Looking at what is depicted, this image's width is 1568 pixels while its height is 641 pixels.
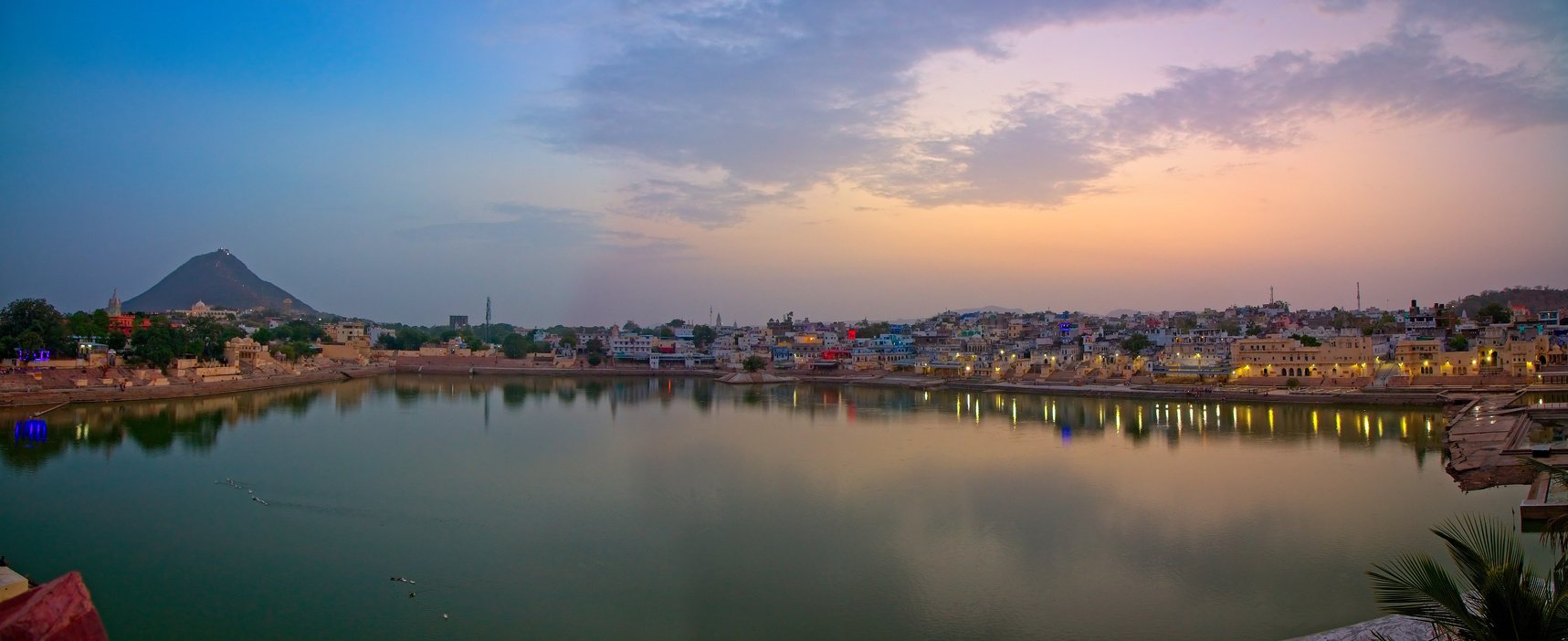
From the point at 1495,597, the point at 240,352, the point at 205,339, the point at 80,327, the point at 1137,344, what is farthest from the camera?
the point at 1137,344

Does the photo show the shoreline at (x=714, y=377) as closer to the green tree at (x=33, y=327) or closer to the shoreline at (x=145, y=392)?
the shoreline at (x=145, y=392)

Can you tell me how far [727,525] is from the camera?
7.21 meters

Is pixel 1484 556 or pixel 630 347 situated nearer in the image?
pixel 1484 556

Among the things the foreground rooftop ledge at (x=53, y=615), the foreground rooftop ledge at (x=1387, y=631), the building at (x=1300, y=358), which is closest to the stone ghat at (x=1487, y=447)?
the foreground rooftop ledge at (x=1387, y=631)

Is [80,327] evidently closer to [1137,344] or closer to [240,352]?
[240,352]

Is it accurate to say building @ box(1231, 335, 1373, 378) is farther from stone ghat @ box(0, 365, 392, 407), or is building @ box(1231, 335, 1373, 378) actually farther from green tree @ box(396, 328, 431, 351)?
green tree @ box(396, 328, 431, 351)

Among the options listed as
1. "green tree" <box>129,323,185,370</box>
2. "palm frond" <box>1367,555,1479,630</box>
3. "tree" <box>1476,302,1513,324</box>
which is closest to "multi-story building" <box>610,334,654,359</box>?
"green tree" <box>129,323,185,370</box>

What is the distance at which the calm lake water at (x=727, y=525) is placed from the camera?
5.07m

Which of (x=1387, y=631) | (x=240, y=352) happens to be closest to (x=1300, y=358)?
(x=1387, y=631)

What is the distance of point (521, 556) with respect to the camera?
6.26m

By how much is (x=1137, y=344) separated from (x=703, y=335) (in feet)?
57.9

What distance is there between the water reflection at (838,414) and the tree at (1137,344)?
5.64 meters

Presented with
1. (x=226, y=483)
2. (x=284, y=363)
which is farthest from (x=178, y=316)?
(x=226, y=483)

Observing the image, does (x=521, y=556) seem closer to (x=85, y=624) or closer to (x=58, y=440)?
(x=85, y=624)
